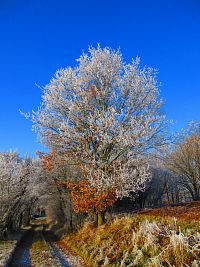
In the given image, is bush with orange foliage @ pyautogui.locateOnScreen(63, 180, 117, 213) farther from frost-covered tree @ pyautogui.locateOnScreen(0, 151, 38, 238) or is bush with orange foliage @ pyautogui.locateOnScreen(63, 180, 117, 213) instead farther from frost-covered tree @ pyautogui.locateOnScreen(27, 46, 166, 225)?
frost-covered tree @ pyautogui.locateOnScreen(0, 151, 38, 238)

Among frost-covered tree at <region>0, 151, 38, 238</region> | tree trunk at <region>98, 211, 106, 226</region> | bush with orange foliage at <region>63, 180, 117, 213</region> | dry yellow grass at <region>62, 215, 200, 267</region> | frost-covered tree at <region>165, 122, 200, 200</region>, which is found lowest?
dry yellow grass at <region>62, 215, 200, 267</region>

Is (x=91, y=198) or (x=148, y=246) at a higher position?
(x=91, y=198)

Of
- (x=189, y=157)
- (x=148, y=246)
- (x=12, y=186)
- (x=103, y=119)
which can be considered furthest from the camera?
(x=189, y=157)

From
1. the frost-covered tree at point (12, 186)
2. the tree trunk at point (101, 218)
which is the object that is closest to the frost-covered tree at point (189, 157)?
the frost-covered tree at point (12, 186)

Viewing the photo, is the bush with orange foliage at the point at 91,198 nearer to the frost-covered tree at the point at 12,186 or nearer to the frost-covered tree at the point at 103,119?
the frost-covered tree at the point at 103,119

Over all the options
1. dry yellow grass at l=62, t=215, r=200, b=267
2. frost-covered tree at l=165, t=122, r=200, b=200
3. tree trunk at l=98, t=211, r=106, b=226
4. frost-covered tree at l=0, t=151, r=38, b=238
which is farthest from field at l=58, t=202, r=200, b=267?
frost-covered tree at l=165, t=122, r=200, b=200

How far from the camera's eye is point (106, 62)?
19.8m

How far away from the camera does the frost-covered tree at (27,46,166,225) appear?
17609mm

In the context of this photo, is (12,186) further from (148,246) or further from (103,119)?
(148,246)

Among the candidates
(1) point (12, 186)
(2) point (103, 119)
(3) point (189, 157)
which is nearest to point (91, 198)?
(2) point (103, 119)

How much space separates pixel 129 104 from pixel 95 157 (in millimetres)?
4047

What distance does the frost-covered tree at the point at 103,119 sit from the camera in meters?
17.6

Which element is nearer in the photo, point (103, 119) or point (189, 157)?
point (103, 119)

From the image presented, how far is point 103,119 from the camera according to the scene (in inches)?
681
